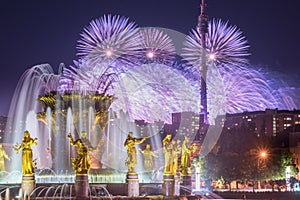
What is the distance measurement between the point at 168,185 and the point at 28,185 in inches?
374

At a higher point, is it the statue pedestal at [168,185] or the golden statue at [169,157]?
the golden statue at [169,157]

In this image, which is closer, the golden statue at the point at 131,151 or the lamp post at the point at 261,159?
the golden statue at the point at 131,151

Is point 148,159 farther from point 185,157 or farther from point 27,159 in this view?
point 27,159

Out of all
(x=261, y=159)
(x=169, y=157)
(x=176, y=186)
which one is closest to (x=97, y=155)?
(x=169, y=157)

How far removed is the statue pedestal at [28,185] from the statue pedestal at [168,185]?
8.92 meters

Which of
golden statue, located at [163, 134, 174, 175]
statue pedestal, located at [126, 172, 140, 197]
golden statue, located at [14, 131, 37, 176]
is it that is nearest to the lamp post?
golden statue, located at [163, 134, 174, 175]

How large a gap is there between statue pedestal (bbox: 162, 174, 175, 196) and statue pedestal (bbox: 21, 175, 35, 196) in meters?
8.92

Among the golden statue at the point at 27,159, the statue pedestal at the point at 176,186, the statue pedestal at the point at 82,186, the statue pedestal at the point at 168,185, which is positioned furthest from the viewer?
the statue pedestal at the point at 176,186

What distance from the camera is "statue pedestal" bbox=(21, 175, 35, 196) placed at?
32.8 m

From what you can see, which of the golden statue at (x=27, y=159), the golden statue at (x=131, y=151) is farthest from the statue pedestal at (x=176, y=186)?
the golden statue at (x=27, y=159)

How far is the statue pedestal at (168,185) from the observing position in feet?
125

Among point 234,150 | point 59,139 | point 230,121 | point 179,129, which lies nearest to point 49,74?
point 59,139

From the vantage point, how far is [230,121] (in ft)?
570

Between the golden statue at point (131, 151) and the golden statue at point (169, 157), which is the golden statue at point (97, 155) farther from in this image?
the golden statue at point (169, 157)
